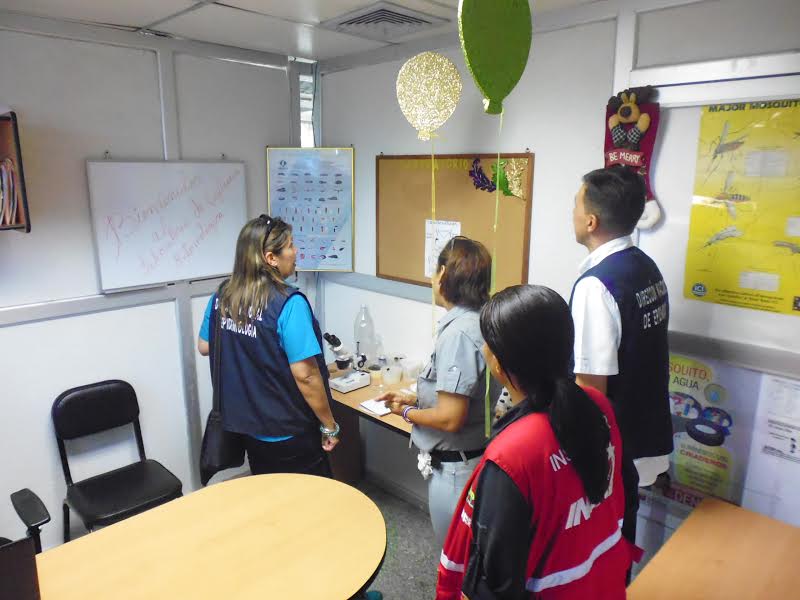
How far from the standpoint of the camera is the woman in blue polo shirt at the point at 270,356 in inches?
79.7

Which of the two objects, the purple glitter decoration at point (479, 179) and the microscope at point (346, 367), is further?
the microscope at point (346, 367)

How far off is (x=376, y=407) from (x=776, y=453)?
155 centimetres

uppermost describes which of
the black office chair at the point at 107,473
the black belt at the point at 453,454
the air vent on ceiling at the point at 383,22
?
the air vent on ceiling at the point at 383,22

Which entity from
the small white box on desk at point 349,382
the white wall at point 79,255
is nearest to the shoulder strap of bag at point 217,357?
the small white box on desk at point 349,382

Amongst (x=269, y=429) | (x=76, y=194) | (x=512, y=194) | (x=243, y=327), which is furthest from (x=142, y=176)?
(x=512, y=194)

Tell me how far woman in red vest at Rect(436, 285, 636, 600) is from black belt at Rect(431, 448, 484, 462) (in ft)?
2.34

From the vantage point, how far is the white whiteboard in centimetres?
261

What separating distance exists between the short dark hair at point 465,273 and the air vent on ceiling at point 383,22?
3.39 ft

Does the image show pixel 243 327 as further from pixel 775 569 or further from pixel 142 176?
pixel 775 569

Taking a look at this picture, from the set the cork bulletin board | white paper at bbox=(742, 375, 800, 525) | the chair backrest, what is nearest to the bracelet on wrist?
the cork bulletin board

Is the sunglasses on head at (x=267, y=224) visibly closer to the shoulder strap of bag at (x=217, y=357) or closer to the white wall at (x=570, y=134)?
the shoulder strap of bag at (x=217, y=357)

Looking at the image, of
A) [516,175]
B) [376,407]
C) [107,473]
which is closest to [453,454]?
[376,407]

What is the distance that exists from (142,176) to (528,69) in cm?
184

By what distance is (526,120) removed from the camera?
2.37 m
